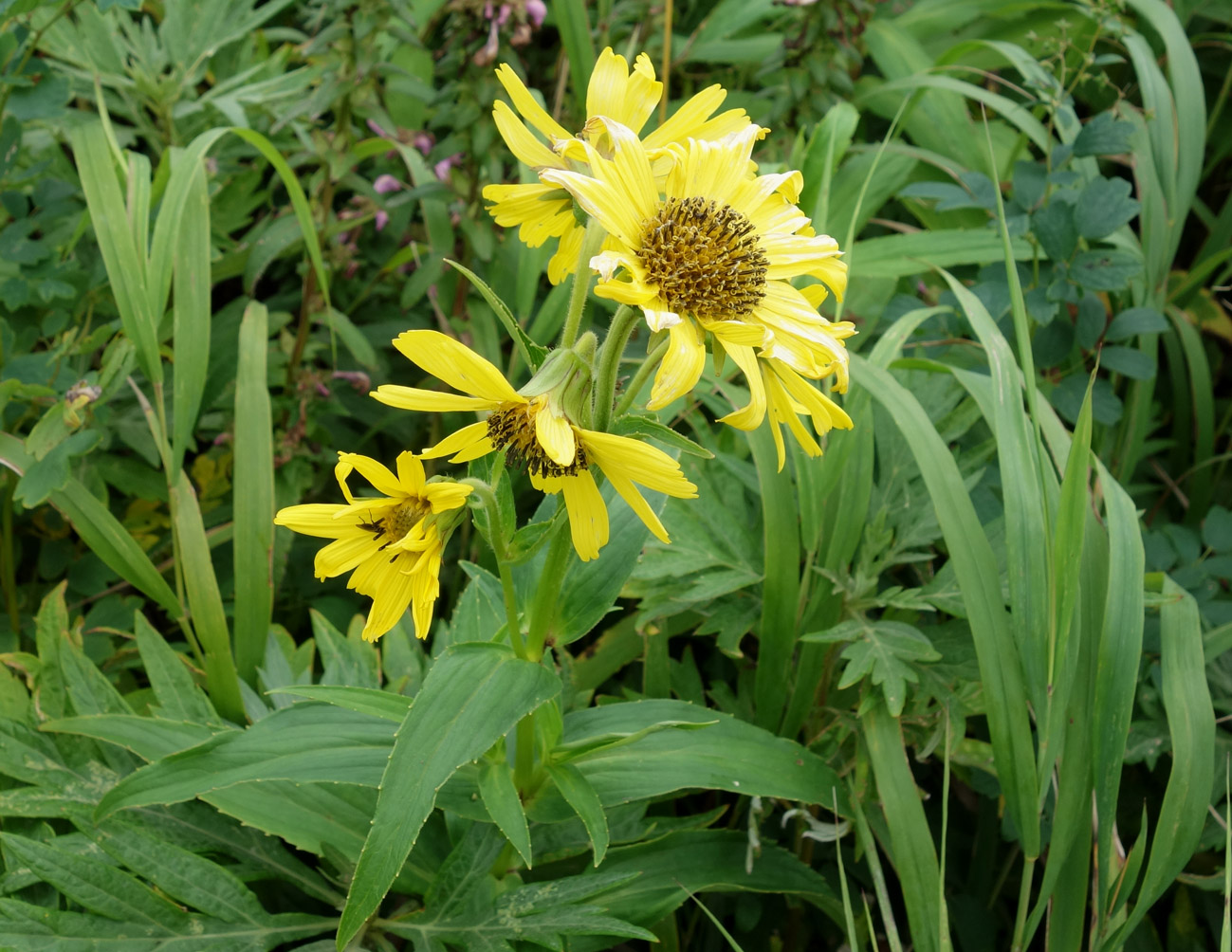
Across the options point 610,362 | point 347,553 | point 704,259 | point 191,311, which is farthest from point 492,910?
point 191,311

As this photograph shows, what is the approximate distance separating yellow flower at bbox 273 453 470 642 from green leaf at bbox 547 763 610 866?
0.34m

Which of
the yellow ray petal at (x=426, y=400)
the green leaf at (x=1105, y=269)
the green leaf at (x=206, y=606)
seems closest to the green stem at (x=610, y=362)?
the yellow ray petal at (x=426, y=400)

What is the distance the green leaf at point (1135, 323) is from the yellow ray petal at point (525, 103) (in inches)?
50.3

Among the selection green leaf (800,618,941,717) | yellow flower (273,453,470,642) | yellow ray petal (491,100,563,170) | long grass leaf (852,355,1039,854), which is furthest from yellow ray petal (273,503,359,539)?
long grass leaf (852,355,1039,854)

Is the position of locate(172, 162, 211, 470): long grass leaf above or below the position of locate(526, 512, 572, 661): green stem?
above

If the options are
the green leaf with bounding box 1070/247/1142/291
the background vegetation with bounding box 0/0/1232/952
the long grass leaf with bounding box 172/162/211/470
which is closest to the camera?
the background vegetation with bounding box 0/0/1232/952

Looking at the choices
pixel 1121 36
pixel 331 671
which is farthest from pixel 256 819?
pixel 1121 36

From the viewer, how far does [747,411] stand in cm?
99

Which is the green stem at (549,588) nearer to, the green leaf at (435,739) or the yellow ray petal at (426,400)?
the green leaf at (435,739)

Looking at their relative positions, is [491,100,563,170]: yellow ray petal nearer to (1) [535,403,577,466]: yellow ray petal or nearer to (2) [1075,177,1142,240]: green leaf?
(1) [535,403,577,466]: yellow ray petal

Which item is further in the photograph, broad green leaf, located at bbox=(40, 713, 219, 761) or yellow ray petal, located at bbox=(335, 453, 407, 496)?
broad green leaf, located at bbox=(40, 713, 219, 761)

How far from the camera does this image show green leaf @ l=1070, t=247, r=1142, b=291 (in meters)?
1.81

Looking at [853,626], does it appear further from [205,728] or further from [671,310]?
[205,728]

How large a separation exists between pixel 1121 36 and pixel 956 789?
5.47ft
